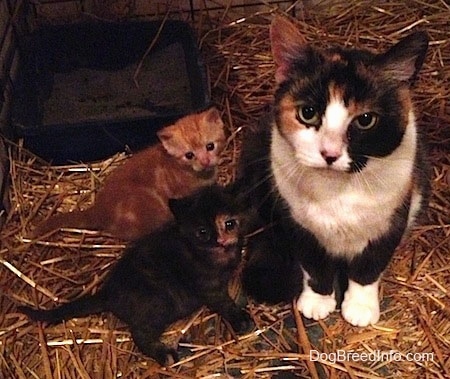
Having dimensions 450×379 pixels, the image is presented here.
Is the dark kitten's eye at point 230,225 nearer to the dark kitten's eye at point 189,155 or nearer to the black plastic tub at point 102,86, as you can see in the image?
the dark kitten's eye at point 189,155

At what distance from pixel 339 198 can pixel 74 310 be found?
26.6 inches

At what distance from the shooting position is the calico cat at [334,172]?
1511 mm

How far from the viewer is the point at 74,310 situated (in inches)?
72.4

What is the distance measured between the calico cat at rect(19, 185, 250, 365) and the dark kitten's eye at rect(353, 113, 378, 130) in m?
0.36

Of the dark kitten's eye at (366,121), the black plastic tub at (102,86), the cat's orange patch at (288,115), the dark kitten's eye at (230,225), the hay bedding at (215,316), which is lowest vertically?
the hay bedding at (215,316)

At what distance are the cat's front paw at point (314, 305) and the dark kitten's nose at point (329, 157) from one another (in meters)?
0.48

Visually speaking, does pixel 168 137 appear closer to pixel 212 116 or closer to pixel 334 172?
pixel 212 116

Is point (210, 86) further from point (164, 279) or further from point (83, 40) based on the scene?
point (164, 279)

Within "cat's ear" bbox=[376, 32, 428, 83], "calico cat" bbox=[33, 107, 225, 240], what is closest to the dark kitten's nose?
"cat's ear" bbox=[376, 32, 428, 83]

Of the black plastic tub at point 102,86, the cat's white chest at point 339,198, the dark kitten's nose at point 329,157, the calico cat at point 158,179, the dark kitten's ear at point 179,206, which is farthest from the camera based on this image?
the black plastic tub at point 102,86

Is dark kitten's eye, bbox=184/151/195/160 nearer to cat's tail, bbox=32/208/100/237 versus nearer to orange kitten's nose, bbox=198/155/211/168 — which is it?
orange kitten's nose, bbox=198/155/211/168

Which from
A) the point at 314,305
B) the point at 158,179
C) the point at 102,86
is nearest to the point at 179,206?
the point at 158,179

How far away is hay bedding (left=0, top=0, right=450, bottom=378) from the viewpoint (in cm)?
179

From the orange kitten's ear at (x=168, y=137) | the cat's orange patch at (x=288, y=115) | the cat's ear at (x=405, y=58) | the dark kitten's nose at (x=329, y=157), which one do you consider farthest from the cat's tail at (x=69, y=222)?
the cat's ear at (x=405, y=58)
